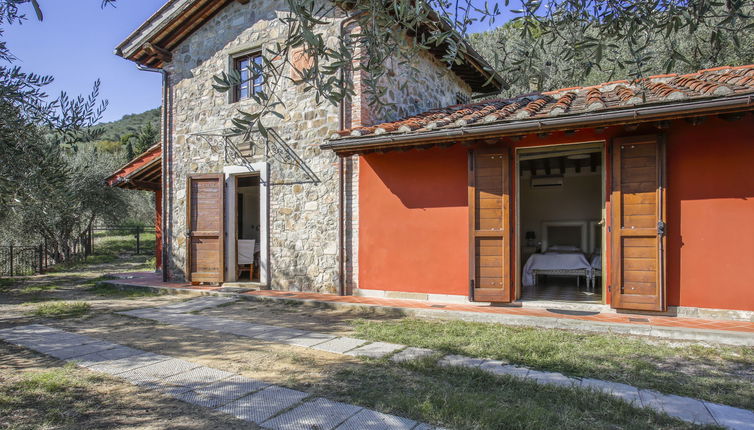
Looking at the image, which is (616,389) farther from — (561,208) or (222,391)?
(561,208)

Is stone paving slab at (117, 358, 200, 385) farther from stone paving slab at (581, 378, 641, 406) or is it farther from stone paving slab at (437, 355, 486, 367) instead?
stone paving slab at (581, 378, 641, 406)

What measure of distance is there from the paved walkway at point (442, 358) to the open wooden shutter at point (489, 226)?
2.19 metres

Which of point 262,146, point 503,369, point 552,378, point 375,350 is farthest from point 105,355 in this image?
point 262,146

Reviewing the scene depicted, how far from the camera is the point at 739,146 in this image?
5.18m

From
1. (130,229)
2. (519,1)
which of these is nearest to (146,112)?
(130,229)

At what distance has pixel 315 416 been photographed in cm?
289

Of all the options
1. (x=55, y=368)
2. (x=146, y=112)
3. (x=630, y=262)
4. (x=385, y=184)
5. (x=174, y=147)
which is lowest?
(x=55, y=368)

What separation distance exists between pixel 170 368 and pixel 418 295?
396 centimetres

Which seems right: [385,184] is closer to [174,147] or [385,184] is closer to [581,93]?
[581,93]

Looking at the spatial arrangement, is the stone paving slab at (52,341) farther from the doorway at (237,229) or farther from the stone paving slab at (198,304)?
the doorway at (237,229)

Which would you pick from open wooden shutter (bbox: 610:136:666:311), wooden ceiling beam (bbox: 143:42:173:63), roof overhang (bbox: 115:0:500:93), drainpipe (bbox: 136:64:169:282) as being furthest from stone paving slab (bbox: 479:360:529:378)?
wooden ceiling beam (bbox: 143:42:173:63)

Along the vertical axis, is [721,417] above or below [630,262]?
below

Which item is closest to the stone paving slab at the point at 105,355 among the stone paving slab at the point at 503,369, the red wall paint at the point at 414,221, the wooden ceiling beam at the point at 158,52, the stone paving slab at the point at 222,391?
the stone paving slab at the point at 222,391

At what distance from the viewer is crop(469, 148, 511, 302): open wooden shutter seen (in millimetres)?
6246
